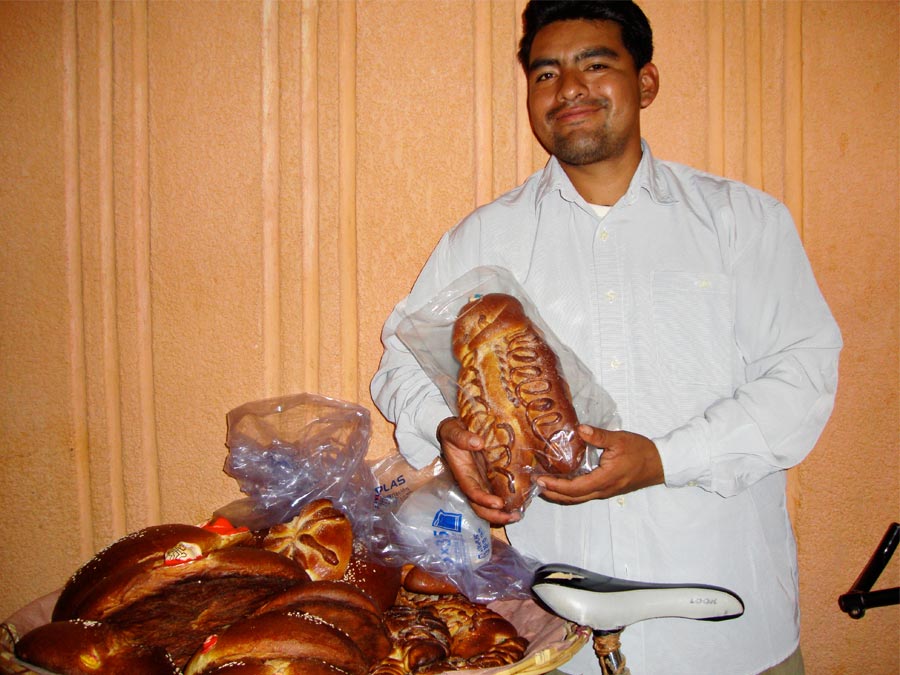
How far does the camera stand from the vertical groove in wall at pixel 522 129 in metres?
1.78

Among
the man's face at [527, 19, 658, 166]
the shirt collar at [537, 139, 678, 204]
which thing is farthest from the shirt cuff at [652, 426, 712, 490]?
the man's face at [527, 19, 658, 166]

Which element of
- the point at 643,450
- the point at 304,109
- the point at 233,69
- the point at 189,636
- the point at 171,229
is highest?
the point at 233,69

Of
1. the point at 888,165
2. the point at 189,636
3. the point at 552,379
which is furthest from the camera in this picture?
the point at 888,165

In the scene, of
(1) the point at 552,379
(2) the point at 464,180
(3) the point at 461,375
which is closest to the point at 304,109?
(2) the point at 464,180

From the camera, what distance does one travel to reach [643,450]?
3.98ft

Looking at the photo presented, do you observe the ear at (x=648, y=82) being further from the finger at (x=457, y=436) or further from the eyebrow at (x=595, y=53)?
the finger at (x=457, y=436)

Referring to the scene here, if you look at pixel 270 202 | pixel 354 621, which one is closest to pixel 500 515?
pixel 354 621

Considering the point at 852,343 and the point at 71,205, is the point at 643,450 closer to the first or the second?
the point at 852,343

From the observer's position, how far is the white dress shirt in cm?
127

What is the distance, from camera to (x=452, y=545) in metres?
1.34

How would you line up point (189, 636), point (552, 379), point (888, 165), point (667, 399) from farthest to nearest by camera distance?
point (888, 165) → point (667, 399) → point (552, 379) → point (189, 636)

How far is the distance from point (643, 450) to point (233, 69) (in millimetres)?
1603

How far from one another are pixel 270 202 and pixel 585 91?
98cm

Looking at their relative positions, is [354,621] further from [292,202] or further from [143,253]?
[143,253]
